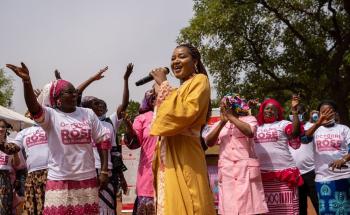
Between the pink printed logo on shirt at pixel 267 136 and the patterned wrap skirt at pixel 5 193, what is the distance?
11.5 feet

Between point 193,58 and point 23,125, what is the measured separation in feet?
36.2

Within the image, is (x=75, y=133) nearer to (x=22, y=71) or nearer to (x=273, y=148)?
(x=22, y=71)

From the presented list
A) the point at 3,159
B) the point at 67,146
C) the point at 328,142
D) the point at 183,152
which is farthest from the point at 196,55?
the point at 3,159

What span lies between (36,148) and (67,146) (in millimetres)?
1237

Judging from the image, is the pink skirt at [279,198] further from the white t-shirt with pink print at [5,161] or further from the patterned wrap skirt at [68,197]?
the white t-shirt with pink print at [5,161]

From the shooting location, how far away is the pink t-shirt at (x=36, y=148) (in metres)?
6.05

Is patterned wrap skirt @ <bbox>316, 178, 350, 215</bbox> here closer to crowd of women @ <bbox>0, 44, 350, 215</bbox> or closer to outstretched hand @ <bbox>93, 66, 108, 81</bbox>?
crowd of women @ <bbox>0, 44, 350, 215</bbox>

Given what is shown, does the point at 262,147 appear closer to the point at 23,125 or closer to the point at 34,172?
the point at 34,172

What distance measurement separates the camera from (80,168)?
5.08 metres

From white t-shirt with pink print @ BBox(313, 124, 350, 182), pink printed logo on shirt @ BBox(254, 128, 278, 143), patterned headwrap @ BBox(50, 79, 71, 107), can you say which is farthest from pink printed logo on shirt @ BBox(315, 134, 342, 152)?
patterned headwrap @ BBox(50, 79, 71, 107)

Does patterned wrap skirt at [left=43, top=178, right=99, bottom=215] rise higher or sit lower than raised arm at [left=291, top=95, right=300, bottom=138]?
lower

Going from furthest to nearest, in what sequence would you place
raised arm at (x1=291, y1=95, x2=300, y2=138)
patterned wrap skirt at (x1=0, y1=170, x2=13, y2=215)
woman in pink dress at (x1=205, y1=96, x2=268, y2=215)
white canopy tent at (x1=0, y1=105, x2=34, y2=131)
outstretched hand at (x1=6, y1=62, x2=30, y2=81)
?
1. white canopy tent at (x1=0, y1=105, x2=34, y2=131)
2. patterned wrap skirt at (x1=0, y1=170, x2=13, y2=215)
3. raised arm at (x1=291, y1=95, x2=300, y2=138)
4. woman in pink dress at (x1=205, y1=96, x2=268, y2=215)
5. outstretched hand at (x1=6, y1=62, x2=30, y2=81)

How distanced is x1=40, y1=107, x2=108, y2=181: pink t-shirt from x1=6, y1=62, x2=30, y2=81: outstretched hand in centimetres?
53

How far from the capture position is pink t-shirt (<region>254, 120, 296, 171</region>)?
6859 millimetres
